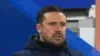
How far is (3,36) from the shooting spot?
2.03 metres

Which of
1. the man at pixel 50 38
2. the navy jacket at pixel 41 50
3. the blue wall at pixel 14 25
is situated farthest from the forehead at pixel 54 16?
the blue wall at pixel 14 25

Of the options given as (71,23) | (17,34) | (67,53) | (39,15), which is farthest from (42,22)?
(71,23)

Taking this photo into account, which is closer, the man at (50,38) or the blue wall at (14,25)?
the man at (50,38)

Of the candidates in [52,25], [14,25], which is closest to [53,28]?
[52,25]

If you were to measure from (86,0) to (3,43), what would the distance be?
1379 millimetres

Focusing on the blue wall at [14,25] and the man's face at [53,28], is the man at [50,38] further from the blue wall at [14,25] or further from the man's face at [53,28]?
the blue wall at [14,25]

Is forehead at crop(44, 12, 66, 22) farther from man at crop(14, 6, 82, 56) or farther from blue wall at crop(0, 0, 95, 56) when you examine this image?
blue wall at crop(0, 0, 95, 56)

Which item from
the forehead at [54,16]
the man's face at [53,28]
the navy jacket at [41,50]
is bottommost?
the navy jacket at [41,50]

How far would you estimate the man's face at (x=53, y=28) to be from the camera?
1238 mm

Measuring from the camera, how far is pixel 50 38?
1.25 m

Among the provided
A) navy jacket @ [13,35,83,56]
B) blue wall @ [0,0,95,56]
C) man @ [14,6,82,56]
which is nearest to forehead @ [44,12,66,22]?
man @ [14,6,82,56]

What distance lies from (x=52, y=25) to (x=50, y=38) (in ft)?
0.23

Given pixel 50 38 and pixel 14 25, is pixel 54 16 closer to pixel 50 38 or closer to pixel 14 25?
pixel 50 38

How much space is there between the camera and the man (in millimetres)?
1240
